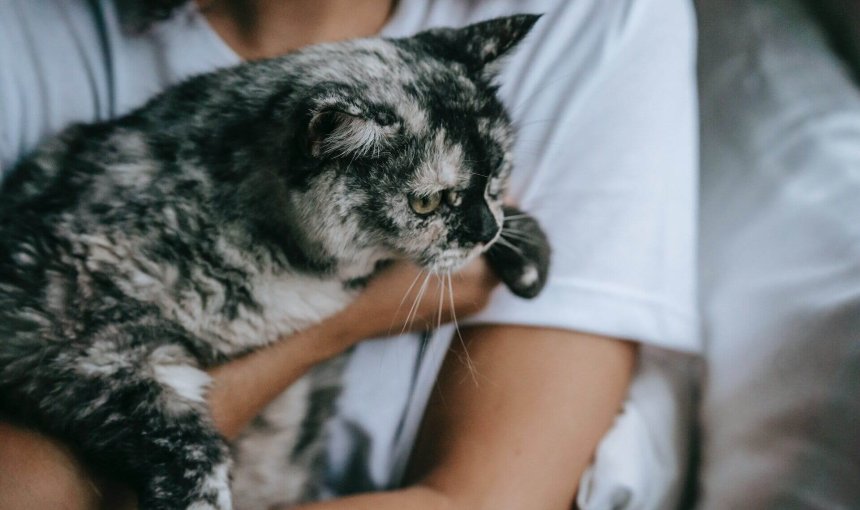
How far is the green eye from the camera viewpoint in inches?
25.7

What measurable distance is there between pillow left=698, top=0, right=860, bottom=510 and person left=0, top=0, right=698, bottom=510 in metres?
0.08

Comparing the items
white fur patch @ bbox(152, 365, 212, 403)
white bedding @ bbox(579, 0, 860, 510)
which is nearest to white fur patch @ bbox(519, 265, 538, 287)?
white bedding @ bbox(579, 0, 860, 510)

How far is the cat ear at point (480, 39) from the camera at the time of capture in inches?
27.5

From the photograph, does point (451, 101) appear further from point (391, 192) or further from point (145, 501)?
point (145, 501)

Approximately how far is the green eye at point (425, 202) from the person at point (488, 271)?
127 millimetres

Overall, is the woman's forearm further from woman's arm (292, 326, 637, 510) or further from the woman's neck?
the woman's neck

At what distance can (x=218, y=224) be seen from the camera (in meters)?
0.64

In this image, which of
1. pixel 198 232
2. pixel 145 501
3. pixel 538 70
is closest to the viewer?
pixel 145 501

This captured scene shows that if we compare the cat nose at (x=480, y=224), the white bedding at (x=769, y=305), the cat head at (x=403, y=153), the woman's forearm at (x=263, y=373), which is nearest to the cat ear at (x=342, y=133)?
the cat head at (x=403, y=153)

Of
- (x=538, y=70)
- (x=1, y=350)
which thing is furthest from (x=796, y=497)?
(x=1, y=350)

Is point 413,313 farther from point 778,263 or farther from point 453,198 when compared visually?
point 778,263

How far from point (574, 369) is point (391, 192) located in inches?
12.5

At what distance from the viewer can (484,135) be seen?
696mm

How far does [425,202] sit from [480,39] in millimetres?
221
